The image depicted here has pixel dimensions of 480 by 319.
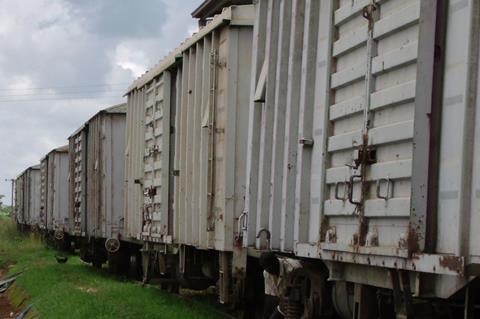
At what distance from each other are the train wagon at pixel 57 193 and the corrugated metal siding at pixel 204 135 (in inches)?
588

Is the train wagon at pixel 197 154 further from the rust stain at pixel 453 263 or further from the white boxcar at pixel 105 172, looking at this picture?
the rust stain at pixel 453 263

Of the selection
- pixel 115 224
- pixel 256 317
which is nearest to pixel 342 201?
pixel 256 317

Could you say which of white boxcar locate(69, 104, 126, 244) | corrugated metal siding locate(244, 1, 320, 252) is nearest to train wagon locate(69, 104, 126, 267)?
white boxcar locate(69, 104, 126, 244)

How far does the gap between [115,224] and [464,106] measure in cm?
1403

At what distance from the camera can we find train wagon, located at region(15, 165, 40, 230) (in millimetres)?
38853

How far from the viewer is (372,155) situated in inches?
192

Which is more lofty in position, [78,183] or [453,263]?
[453,263]

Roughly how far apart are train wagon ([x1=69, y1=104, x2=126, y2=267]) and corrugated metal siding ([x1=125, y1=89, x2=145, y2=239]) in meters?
2.09

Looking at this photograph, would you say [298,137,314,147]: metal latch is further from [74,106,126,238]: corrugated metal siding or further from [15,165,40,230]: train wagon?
[15,165,40,230]: train wagon

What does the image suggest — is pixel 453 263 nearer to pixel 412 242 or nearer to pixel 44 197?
pixel 412 242

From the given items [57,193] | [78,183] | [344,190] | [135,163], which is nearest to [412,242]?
[344,190]

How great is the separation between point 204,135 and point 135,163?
5.00 m

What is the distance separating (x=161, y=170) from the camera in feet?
39.8

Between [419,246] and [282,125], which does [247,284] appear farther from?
[419,246]
